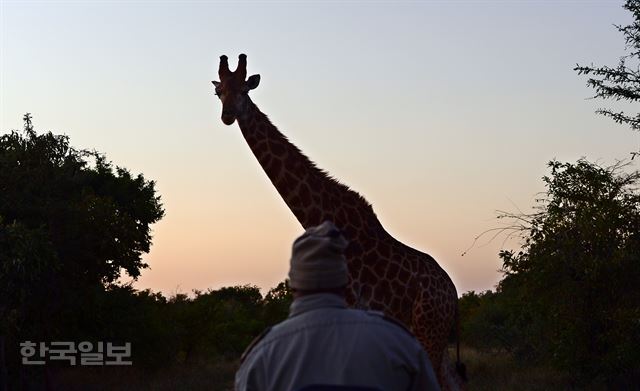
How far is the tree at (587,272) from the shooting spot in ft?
59.1

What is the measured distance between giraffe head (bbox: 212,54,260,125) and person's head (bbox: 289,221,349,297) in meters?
7.03

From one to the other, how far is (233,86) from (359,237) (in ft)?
6.46

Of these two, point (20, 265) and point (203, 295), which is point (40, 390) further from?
point (203, 295)

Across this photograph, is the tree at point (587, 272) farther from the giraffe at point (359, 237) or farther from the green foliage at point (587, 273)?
the giraffe at point (359, 237)

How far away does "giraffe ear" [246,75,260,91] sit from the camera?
34.4ft

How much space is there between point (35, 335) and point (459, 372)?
49.5 feet

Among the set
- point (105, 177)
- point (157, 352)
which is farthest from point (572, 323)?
point (105, 177)

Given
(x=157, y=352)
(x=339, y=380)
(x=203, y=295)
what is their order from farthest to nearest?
(x=203, y=295) < (x=157, y=352) < (x=339, y=380)

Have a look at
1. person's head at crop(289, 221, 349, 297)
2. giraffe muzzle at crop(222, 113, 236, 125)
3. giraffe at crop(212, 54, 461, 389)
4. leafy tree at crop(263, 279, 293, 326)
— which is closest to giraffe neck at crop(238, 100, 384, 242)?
giraffe at crop(212, 54, 461, 389)

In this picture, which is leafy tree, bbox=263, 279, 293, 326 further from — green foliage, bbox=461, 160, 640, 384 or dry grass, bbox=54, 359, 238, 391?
green foliage, bbox=461, 160, 640, 384

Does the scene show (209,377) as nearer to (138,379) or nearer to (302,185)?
(138,379)

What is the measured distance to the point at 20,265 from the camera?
20.2 m

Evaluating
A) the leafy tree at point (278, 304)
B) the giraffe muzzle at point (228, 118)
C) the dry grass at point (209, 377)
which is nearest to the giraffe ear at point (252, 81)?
the giraffe muzzle at point (228, 118)

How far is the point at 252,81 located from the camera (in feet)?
34.6
